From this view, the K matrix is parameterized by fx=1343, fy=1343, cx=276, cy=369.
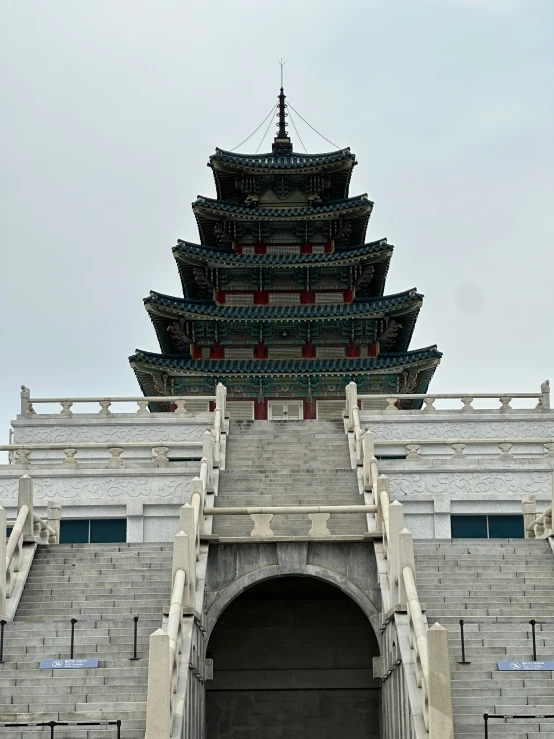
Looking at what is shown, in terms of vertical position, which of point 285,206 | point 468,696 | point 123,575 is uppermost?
point 285,206

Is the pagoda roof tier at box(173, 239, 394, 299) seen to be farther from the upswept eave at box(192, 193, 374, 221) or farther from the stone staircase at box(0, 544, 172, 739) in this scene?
the stone staircase at box(0, 544, 172, 739)

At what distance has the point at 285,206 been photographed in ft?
173

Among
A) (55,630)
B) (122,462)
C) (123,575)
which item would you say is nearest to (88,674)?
(55,630)

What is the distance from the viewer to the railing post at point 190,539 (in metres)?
23.1

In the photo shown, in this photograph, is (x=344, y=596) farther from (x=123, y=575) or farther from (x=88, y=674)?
(x=88, y=674)

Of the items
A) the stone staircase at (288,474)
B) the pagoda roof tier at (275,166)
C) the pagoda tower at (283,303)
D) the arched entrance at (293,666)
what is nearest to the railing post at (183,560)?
the stone staircase at (288,474)

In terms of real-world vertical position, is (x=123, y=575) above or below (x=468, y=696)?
above

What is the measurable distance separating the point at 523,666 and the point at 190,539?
611 centimetres

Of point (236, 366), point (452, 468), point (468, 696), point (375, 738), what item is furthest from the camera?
point (236, 366)

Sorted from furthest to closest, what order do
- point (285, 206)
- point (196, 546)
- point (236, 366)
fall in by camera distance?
point (285, 206)
point (236, 366)
point (196, 546)

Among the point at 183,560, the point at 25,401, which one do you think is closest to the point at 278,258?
the point at 25,401

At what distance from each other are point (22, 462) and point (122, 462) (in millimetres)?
2647

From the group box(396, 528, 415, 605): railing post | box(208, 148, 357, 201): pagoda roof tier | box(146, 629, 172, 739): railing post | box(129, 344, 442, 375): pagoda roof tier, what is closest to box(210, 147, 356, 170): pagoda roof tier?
box(208, 148, 357, 201): pagoda roof tier

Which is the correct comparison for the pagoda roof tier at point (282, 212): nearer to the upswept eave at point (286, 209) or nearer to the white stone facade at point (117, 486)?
the upswept eave at point (286, 209)
